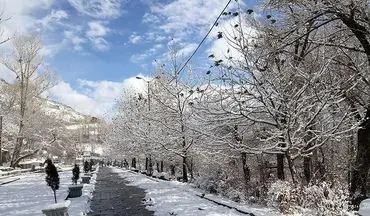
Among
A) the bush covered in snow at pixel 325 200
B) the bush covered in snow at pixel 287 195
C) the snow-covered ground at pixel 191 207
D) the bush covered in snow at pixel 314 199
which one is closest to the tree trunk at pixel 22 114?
the snow-covered ground at pixel 191 207

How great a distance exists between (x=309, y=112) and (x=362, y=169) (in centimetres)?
234

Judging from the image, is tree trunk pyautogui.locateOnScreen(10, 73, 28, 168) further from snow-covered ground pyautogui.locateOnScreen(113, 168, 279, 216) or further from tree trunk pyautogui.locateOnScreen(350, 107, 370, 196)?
tree trunk pyautogui.locateOnScreen(350, 107, 370, 196)

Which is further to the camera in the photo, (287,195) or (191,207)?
(191,207)

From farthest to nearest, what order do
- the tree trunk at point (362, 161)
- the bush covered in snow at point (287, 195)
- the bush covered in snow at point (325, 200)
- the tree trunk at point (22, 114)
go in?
the tree trunk at point (22, 114) < the tree trunk at point (362, 161) < the bush covered in snow at point (287, 195) < the bush covered in snow at point (325, 200)

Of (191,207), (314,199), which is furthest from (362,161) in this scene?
(191,207)

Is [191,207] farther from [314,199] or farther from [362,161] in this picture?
[362,161]

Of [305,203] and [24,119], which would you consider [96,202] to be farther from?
[24,119]

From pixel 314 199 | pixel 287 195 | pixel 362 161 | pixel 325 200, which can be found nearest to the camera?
pixel 325 200

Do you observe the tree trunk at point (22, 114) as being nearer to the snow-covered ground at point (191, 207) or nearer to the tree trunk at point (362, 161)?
the snow-covered ground at point (191, 207)

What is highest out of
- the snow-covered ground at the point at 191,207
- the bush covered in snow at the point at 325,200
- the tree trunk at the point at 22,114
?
the tree trunk at the point at 22,114

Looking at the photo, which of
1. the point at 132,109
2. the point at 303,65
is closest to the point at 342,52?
the point at 303,65

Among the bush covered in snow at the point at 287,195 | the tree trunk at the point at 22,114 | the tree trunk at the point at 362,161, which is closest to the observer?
the bush covered in snow at the point at 287,195

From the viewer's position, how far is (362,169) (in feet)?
45.6

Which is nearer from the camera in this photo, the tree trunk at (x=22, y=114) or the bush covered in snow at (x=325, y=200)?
the bush covered in snow at (x=325, y=200)
